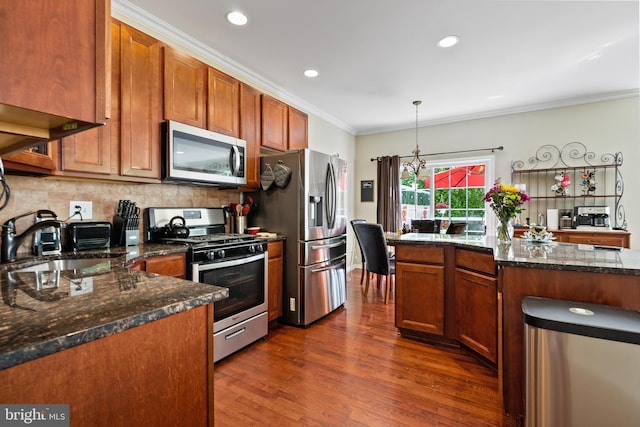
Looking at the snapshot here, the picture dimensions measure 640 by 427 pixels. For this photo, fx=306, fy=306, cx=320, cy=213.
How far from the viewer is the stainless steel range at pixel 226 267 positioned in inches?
A: 86.8

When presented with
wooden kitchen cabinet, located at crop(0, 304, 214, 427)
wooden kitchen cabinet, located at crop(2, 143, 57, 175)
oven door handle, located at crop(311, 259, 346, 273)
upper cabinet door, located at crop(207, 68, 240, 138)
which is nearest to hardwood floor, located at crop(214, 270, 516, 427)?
oven door handle, located at crop(311, 259, 346, 273)

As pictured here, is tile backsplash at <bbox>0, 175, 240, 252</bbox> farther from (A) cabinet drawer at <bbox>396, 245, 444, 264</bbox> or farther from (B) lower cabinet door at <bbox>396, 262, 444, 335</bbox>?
(B) lower cabinet door at <bbox>396, 262, 444, 335</bbox>

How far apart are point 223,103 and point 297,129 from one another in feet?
3.71

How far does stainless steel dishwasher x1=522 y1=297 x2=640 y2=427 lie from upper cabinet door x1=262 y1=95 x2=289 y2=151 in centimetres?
271

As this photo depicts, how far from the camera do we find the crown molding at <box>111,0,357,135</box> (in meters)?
2.22

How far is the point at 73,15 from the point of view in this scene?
69 cm

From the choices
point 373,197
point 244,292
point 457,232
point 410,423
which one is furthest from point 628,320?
point 373,197

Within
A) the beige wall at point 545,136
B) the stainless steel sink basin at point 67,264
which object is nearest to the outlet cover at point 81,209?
the stainless steel sink basin at point 67,264

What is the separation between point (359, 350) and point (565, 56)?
344cm

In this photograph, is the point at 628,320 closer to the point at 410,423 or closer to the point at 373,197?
the point at 410,423

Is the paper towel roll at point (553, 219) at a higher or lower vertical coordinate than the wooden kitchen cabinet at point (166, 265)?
higher

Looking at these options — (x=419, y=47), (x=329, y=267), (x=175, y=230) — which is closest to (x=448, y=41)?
(x=419, y=47)

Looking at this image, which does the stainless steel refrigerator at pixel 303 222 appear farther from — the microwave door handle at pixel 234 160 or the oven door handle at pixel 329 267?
the microwave door handle at pixel 234 160

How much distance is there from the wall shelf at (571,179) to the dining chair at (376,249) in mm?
2403
